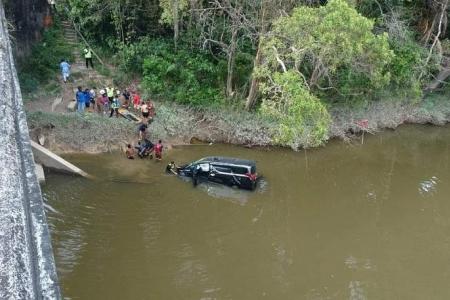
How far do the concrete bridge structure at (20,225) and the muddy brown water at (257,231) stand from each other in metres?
5.00

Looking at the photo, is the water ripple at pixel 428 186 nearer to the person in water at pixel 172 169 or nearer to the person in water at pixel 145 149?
the person in water at pixel 172 169

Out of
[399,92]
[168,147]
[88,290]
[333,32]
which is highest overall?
[333,32]

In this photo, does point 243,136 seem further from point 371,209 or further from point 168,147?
point 371,209

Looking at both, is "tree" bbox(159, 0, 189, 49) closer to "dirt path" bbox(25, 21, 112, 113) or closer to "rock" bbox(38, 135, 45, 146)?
"dirt path" bbox(25, 21, 112, 113)

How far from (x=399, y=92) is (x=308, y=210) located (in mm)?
11157

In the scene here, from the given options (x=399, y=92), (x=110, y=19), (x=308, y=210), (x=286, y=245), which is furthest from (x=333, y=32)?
(x=110, y=19)

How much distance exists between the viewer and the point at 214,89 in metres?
23.6

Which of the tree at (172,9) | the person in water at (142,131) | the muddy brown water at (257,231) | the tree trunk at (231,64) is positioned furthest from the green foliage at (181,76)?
the muddy brown water at (257,231)

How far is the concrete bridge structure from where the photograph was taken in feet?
19.7

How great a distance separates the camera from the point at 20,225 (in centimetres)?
680

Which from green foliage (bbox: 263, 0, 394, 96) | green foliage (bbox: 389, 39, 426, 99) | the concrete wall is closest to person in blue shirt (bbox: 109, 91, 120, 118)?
the concrete wall

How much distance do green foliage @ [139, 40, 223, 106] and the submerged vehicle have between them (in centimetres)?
567

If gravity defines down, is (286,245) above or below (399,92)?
below

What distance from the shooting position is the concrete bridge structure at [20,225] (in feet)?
19.7
